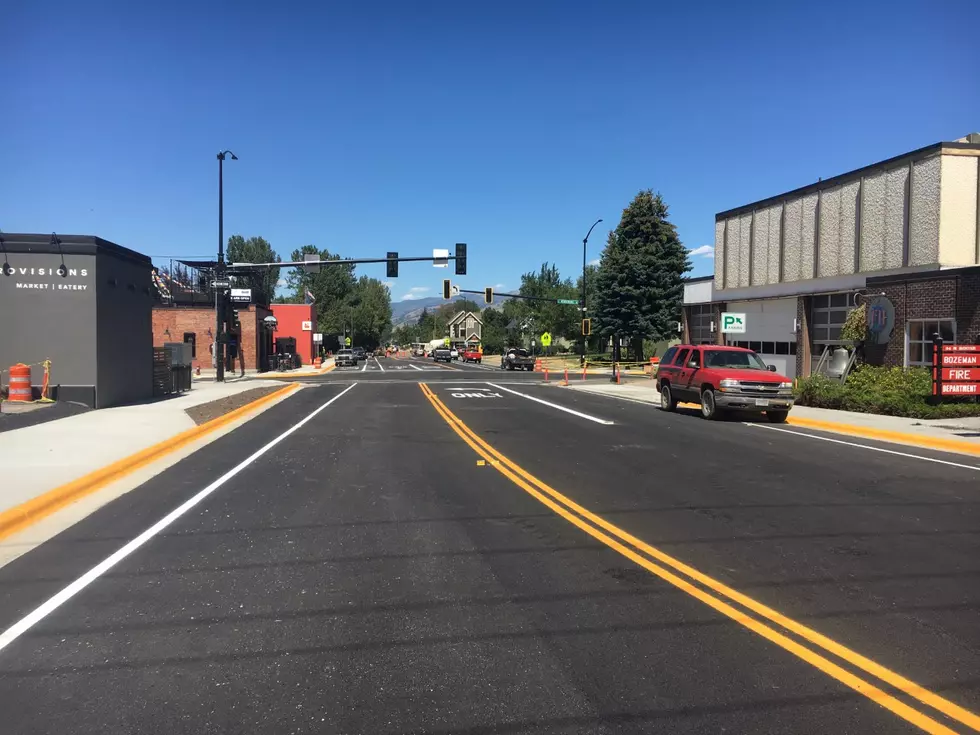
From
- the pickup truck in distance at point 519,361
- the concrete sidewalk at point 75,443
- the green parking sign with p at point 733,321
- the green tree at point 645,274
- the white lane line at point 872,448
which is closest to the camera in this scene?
the concrete sidewalk at point 75,443

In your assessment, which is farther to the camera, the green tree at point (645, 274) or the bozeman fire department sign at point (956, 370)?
the green tree at point (645, 274)

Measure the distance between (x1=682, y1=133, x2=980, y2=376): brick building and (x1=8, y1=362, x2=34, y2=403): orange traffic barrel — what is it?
22760 millimetres

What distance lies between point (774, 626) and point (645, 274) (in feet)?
168

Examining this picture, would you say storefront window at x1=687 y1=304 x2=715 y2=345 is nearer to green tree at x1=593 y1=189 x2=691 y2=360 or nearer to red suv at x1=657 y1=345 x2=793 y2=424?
red suv at x1=657 y1=345 x2=793 y2=424

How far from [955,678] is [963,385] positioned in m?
15.5

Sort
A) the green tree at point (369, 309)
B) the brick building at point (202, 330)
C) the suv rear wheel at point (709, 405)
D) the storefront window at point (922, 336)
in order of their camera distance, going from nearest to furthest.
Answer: the suv rear wheel at point (709, 405), the storefront window at point (922, 336), the brick building at point (202, 330), the green tree at point (369, 309)

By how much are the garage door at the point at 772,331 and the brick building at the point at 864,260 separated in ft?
0.15

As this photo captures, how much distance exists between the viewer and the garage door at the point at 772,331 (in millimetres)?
27844

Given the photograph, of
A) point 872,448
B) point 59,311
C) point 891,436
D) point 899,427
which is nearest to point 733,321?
point 899,427

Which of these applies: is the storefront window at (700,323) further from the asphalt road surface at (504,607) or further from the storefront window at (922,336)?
the asphalt road surface at (504,607)

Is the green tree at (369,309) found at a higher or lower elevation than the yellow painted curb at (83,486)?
higher

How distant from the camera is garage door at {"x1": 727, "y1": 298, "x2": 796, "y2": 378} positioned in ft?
91.4

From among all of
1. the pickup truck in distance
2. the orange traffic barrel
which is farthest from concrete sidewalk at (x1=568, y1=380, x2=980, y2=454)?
the pickup truck in distance

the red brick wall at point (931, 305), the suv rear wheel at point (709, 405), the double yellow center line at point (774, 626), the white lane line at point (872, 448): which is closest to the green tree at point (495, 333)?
the red brick wall at point (931, 305)
